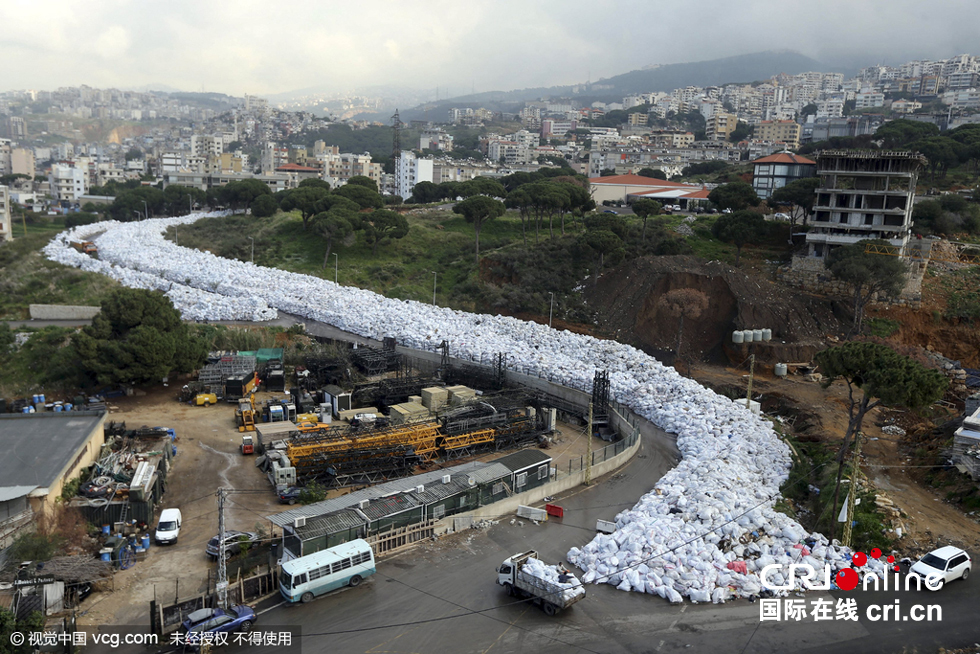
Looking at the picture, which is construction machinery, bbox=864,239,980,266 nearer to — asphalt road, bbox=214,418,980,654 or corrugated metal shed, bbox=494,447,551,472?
corrugated metal shed, bbox=494,447,551,472

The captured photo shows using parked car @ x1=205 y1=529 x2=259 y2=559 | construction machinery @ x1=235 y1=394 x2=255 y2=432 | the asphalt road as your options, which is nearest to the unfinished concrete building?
the asphalt road

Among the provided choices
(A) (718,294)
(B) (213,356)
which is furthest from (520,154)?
(B) (213,356)

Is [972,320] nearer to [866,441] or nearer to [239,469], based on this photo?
[866,441]

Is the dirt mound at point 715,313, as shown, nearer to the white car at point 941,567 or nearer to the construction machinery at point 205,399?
the white car at point 941,567

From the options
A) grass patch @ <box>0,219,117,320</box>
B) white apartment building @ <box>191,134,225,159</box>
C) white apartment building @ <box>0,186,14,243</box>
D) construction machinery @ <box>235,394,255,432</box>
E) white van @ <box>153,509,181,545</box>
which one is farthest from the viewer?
white apartment building @ <box>191,134,225,159</box>

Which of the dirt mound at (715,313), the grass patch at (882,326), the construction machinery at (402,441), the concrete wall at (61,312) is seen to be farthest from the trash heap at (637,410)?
the grass patch at (882,326)

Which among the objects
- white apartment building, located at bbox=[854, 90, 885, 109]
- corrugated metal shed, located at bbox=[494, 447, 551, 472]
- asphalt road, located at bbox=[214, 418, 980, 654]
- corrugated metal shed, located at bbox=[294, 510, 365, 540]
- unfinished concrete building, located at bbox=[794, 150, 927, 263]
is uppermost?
white apartment building, located at bbox=[854, 90, 885, 109]

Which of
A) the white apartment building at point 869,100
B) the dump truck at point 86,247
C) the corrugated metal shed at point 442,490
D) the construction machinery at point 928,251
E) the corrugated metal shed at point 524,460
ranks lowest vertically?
the corrugated metal shed at point 524,460
